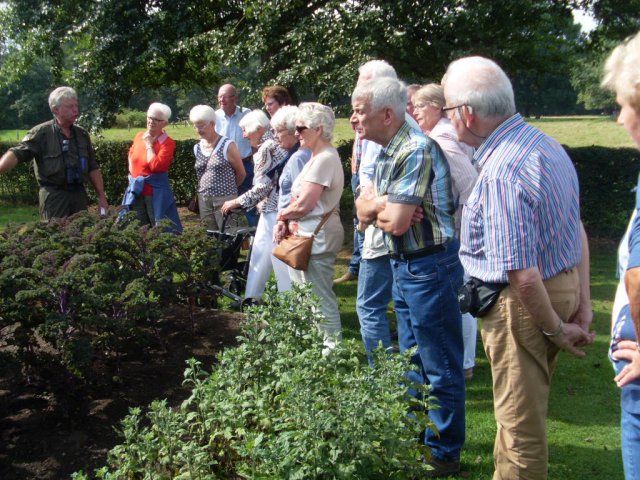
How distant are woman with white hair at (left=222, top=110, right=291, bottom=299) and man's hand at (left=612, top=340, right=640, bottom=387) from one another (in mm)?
4293

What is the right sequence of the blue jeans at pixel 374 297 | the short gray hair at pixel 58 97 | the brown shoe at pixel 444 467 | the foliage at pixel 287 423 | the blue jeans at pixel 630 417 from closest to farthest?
1. the blue jeans at pixel 630 417
2. the foliage at pixel 287 423
3. the brown shoe at pixel 444 467
4. the blue jeans at pixel 374 297
5. the short gray hair at pixel 58 97

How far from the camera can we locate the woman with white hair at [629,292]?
7.14ft

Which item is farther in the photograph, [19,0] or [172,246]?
[19,0]

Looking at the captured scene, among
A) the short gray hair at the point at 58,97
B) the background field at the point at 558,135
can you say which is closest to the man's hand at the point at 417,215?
the short gray hair at the point at 58,97

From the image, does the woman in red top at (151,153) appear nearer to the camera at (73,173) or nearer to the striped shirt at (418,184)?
the camera at (73,173)

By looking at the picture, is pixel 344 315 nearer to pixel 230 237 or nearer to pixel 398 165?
pixel 230 237

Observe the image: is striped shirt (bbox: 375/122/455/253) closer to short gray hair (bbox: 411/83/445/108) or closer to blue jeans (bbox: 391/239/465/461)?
blue jeans (bbox: 391/239/465/461)

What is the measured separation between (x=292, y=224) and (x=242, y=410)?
2466mm

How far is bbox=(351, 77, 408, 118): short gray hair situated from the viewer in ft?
11.9

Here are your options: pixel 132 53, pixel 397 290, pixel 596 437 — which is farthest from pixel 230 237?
pixel 132 53

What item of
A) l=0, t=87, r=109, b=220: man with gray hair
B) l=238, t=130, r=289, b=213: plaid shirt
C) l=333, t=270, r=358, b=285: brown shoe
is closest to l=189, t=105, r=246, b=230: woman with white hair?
l=238, t=130, r=289, b=213: plaid shirt

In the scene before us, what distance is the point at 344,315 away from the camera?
283 inches

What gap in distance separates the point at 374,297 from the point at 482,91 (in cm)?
213

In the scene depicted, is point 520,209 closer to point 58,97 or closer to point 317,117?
point 317,117
